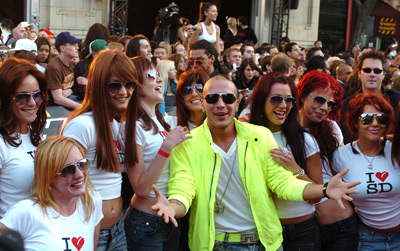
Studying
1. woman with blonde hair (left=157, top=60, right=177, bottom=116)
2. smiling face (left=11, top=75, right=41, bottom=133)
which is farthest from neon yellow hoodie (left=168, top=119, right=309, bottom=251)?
woman with blonde hair (left=157, top=60, right=177, bottom=116)

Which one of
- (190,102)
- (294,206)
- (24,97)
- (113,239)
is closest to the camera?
(24,97)

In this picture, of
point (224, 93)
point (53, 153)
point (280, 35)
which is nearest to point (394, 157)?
point (224, 93)

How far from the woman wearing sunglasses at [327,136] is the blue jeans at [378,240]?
0.07m

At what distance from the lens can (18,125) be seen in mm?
2949

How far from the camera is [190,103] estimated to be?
389 cm

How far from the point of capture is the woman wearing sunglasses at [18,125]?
9.05 feet

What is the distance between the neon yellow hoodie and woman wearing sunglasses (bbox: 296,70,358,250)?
2.52 feet

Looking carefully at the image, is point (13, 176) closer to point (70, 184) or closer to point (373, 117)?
point (70, 184)

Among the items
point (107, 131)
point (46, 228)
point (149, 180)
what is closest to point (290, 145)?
point (149, 180)

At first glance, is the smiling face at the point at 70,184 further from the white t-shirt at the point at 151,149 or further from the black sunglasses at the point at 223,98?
the black sunglasses at the point at 223,98

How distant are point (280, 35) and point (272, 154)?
15870mm

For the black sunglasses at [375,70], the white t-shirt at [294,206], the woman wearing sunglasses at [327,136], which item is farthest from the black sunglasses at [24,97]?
the black sunglasses at [375,70]

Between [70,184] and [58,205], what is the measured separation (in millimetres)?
145

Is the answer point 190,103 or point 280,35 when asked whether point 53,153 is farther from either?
point 280,35
